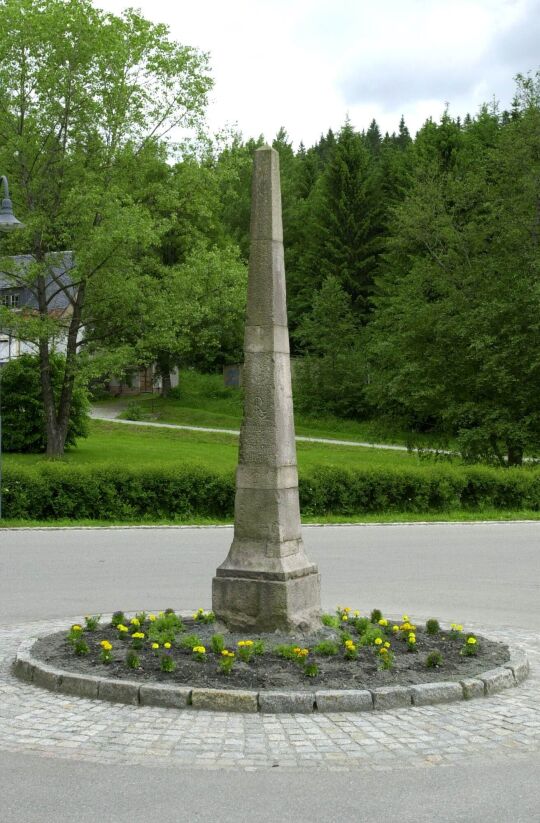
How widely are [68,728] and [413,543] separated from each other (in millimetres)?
10938

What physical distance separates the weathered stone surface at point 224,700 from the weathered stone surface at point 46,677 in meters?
1.18

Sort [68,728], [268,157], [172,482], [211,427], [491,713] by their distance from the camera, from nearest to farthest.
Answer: [68,728] < [491,713] < [268,157] < [172,482] < [211,427]

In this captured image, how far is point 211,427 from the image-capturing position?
1881 inches

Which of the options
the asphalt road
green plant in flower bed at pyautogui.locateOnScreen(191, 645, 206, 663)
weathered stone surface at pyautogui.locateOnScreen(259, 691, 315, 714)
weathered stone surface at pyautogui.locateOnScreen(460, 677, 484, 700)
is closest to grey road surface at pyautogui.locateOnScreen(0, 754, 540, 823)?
the asphalt road

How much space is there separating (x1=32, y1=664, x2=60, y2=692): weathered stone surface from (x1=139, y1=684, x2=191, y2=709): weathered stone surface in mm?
819

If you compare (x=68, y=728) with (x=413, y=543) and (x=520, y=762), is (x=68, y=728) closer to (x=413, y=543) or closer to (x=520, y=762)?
(x=520, y=762)

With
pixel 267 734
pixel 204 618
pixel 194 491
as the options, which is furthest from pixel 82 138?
pixel 267 734

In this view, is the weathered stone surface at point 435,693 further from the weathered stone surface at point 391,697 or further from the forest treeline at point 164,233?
the forest treeline at point 164,233

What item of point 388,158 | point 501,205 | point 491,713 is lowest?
point 491,713

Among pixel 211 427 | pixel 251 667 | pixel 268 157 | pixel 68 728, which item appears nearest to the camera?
pixel 68 728

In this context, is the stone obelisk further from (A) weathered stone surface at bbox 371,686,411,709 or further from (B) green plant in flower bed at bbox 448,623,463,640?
(A) weathered stone surface at bbox 371,686,411,709

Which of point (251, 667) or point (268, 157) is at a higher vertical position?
point (268, 157)

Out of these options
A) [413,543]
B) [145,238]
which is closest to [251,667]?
[413,543]

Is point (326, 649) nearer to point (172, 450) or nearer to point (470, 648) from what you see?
point (470, 648)
